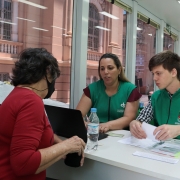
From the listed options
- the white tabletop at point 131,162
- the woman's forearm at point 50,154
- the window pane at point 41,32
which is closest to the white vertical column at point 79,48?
the window pane at point 41,32

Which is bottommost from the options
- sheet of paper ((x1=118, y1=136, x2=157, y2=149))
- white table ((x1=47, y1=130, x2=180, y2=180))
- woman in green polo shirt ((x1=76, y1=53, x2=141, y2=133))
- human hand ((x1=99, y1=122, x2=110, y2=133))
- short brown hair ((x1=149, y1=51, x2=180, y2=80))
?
white table ((x1=47, y1=130, x2=180, y2=180))

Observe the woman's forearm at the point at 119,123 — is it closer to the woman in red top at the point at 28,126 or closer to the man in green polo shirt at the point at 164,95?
the man in green polo shirt at the point at 164,95

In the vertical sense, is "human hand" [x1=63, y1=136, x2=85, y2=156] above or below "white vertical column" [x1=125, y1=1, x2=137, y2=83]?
below

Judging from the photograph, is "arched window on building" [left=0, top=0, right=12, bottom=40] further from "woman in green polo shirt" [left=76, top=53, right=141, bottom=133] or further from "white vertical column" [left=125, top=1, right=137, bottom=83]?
"white vertical column" [left=125, top=1, right=137, bottom=83]

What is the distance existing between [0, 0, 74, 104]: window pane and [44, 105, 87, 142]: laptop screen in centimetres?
20

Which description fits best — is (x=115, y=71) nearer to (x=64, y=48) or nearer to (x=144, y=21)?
(x=64, y=48)

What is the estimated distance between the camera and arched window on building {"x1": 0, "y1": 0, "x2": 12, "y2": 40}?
1854mm

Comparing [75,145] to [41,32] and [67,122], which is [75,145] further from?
[41,32]

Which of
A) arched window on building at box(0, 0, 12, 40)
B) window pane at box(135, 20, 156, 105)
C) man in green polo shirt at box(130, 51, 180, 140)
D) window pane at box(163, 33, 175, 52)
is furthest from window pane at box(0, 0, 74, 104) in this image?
window pane at box(163, 33, 175, 52)

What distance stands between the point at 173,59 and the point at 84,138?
847mm

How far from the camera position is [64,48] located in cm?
247

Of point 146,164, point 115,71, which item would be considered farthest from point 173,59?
point 146,164

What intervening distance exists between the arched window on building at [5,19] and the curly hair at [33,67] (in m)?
0.84

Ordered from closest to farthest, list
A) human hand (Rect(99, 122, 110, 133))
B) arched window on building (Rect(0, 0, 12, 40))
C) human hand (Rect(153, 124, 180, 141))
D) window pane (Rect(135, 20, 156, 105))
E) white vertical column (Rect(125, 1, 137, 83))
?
human hand (Rect(153, 124, 180, 141))
human hand (Rect(99, 122, 110, 133))
arched window on building (Rect(0, 0, 12, 40))
white vertical column (Rect(125, 1, 137, 83))
window pane (Rect(135, 20, 156, 105))
